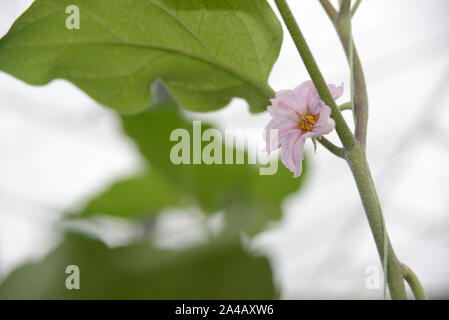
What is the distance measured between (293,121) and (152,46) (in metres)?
0.09

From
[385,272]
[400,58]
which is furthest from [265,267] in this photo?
[400,58]

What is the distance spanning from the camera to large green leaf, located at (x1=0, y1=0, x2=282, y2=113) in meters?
0.23

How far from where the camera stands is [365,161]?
0.60 ft

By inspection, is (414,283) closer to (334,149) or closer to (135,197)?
(334,149)

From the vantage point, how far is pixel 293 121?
21 centimetres

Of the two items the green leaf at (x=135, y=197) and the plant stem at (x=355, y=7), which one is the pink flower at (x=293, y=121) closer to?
the plant stem at (x=355, y=7)

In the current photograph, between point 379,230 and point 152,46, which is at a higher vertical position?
point 152,46

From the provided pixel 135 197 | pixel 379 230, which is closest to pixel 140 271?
pixel 379 230

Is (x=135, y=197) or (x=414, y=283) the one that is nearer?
(x=414, y=283)

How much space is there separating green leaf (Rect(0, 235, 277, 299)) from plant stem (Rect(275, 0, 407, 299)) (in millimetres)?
51

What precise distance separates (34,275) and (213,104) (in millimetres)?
149

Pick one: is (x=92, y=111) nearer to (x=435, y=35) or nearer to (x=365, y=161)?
(x=365, y=161)

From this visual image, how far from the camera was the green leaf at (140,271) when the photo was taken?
5.6 inches

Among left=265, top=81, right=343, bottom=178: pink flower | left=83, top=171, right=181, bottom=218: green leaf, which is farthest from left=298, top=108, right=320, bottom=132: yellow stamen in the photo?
left=83, top=171, right=181, bottom=218: green leaf
